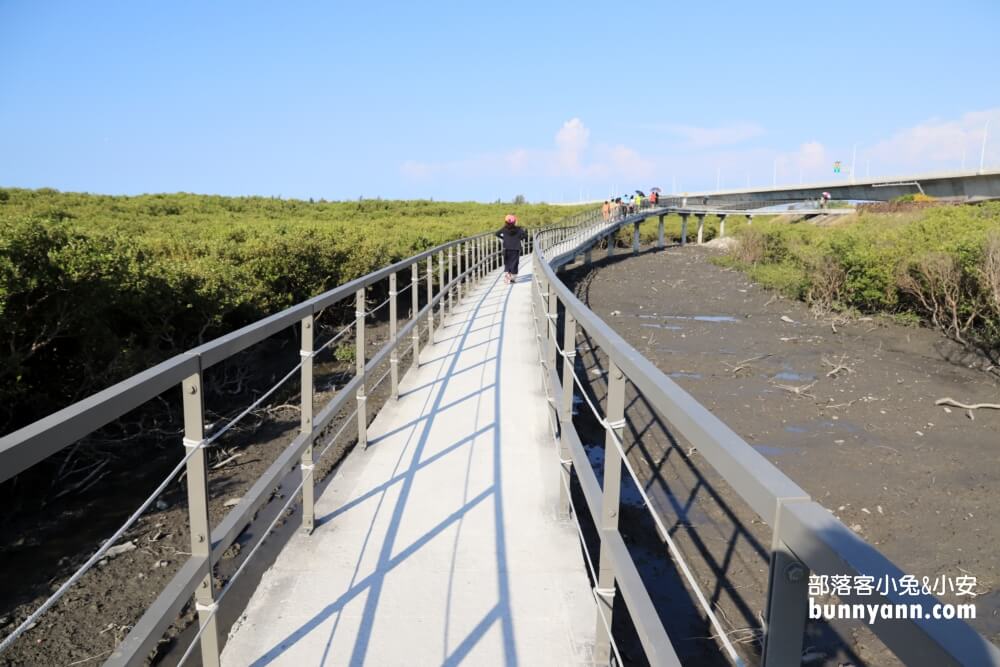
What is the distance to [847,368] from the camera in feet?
43.7

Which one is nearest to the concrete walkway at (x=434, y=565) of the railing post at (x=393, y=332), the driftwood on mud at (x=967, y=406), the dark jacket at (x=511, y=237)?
the railing post at (x=393, y=332)

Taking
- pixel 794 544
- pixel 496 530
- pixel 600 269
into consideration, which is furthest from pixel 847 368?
pixel 600 269

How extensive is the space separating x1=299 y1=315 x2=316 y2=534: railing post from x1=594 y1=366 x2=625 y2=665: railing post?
4.95 feet

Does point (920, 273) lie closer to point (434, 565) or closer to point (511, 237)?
point (511, 237)

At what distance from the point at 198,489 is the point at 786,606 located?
163 cm

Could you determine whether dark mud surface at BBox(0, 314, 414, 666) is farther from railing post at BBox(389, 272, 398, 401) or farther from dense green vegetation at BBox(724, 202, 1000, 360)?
dense green vegetation at BBox(724, 202, 1000, 360)

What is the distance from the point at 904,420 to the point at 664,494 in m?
4.96

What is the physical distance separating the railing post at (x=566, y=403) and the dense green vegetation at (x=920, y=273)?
13.2 m

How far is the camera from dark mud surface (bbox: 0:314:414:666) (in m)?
4.37

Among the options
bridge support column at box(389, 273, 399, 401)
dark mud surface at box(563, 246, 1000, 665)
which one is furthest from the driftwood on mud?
bridge support column at box(389, 273, 399, 401)

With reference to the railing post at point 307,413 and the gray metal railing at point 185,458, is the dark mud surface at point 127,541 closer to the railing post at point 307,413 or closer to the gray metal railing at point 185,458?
the railing post at point 307,413

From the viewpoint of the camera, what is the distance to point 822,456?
29.2ft

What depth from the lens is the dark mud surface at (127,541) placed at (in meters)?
4.37

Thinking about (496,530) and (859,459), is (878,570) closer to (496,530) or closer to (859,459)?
(496,530)
